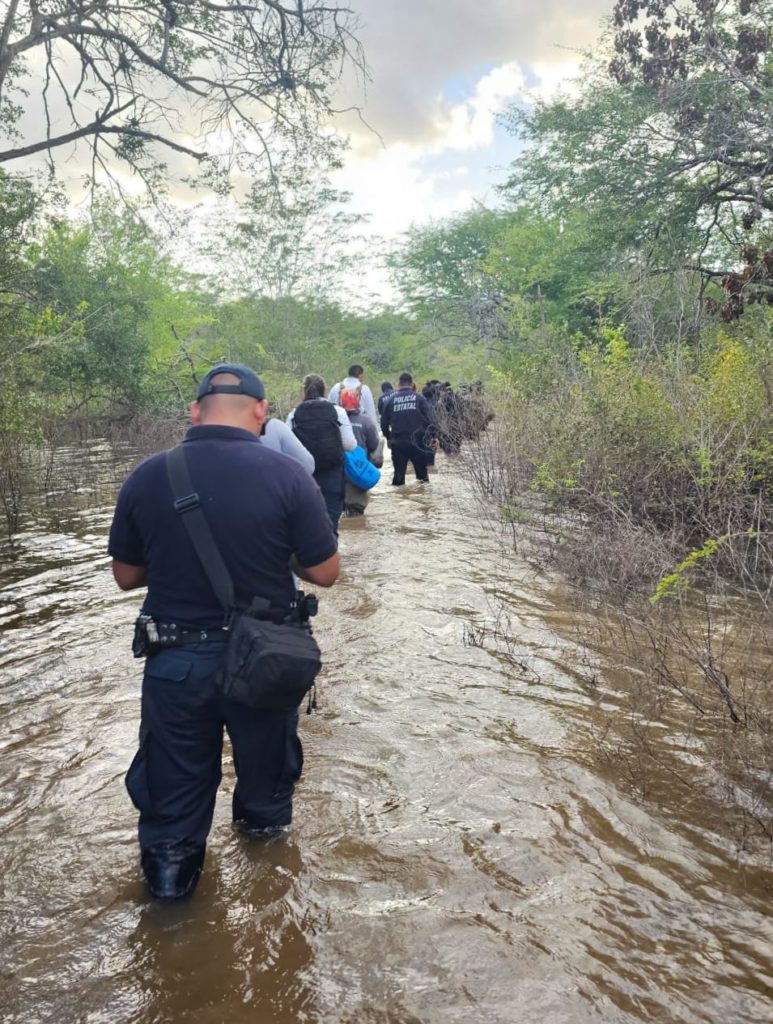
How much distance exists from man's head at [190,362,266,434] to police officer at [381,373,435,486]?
9616 mm

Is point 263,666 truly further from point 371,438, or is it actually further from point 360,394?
point 360,394

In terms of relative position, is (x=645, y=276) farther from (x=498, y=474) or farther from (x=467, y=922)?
(x=467, y=922)

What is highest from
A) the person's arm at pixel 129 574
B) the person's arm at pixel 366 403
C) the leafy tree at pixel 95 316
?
the leafy tree at pixel 95 316

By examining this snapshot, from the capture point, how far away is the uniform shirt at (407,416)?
40.1 ft

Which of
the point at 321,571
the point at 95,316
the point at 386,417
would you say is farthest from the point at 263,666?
the point at 95,316

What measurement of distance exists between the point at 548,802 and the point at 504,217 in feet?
122

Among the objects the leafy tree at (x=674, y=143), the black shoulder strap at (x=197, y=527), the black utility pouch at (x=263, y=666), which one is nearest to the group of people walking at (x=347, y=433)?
the black shoulder strap at (x=197, y=527)

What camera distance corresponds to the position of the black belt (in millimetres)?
2514

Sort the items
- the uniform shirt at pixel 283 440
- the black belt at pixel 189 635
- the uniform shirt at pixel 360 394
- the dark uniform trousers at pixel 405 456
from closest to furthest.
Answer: the black belt at pixel 189 635
the uniform shirt at pixel 283 440
the uniform shirt at pixel 360 394
the dark uniform trousers at pixel 405 456

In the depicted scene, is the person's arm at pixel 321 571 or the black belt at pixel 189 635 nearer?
the black belt at pixel 189 635

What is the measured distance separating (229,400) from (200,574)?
643mm

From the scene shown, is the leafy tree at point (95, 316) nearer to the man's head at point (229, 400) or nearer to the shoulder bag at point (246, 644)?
the man's head at point (229, 400)

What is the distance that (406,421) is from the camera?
40.4 feet

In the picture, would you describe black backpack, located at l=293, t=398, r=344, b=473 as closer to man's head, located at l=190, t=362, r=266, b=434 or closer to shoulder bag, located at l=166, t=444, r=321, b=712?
man's head, located at l=190, t=362, r=266, b=434
